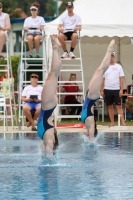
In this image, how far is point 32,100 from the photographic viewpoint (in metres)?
15.6

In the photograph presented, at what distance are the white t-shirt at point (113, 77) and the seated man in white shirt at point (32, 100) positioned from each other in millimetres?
1980

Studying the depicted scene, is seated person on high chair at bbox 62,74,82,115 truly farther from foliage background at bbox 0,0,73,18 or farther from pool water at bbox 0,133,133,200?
foliage background at bbox 0,0,73,18

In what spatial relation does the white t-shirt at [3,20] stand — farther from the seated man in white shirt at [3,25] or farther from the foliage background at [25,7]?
the foliage background at [25,7]

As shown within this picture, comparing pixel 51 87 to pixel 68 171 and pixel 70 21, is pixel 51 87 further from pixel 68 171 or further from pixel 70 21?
pixel 70 21

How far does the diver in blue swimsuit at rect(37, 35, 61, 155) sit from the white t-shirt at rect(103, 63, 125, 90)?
6.60 m

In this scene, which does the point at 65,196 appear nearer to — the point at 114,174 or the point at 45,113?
the point at 114,174

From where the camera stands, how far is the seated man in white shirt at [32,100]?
51.0ft

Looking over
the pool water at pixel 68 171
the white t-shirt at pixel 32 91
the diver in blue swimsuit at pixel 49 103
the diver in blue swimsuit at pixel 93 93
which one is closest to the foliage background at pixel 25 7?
the white t-shirt at pixel 32 91

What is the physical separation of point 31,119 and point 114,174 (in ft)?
25.0

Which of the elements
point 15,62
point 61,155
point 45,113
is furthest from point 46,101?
point 15,62

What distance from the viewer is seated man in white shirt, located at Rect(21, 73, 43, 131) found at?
15555mm

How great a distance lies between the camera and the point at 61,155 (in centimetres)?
1025

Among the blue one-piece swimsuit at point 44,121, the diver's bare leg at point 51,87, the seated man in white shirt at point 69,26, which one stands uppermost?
the seated man in white shirt at point 69,26

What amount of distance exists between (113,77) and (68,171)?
817cm
